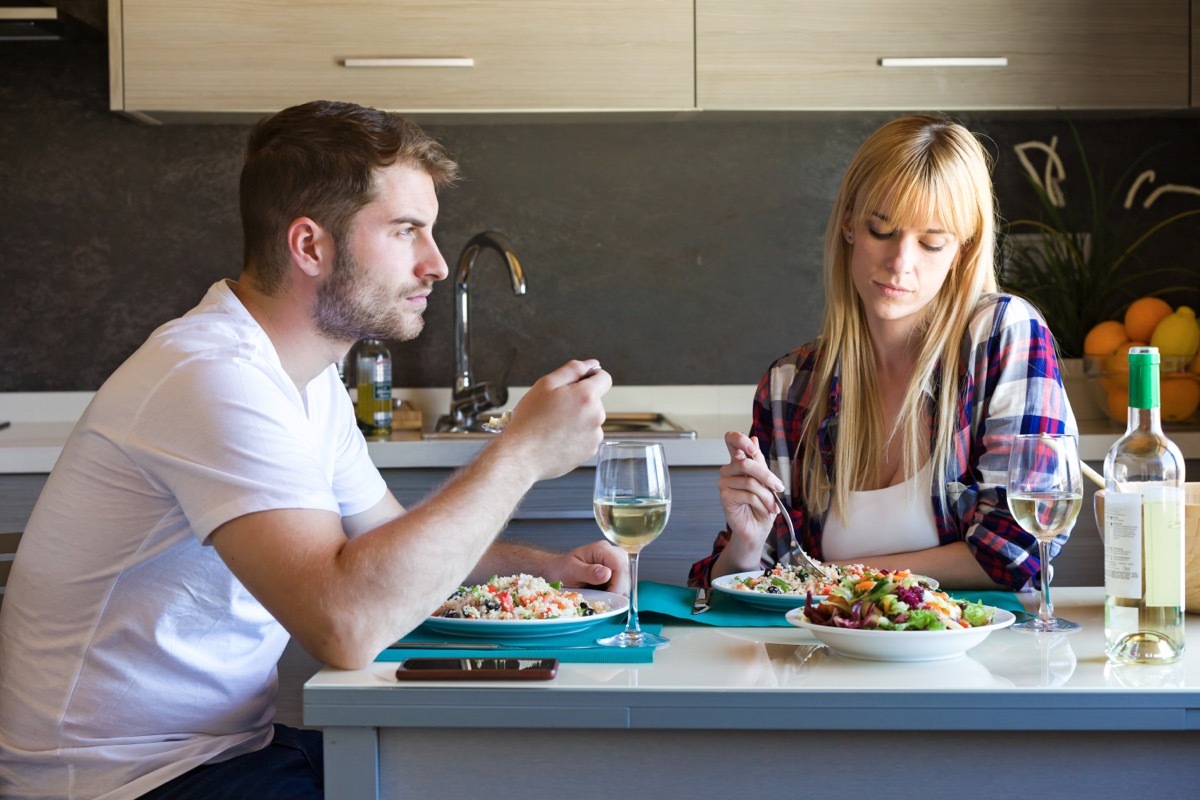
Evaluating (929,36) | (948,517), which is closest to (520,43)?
(929,36)

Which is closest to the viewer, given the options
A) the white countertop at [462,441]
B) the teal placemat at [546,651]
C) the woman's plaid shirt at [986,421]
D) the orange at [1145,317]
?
the teal placemat at [546,651]

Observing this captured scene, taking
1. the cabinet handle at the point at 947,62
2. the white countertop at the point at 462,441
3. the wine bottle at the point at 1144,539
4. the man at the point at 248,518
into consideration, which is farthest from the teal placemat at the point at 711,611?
the cabinet handle at the point at 947,62

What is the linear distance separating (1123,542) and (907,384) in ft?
2.49

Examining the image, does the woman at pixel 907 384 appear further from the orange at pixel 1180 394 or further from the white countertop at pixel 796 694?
the orange at pixel 1180 394

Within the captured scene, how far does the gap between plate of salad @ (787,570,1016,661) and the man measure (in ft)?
1.02

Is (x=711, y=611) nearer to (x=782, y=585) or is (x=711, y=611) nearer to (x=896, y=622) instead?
(x=782, y=585)

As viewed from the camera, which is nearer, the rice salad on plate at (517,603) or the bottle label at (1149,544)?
the bottle label at (1149,544)

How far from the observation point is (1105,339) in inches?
117

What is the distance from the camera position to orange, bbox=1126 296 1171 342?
2949 millimetres

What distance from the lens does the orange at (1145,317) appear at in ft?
9.68

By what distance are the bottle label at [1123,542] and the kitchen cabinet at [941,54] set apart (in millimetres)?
1851

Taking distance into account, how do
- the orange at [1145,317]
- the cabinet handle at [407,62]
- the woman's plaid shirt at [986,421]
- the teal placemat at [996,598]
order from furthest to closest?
the orange at [1145,317] → the cabinet handle at [407,62] → the woman's plaid shirt at [986,421] → the teal placemat at [996,598]

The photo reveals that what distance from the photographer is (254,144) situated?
5.16 ft

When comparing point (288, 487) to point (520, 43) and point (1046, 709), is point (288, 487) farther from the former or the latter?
point (520, 43)
